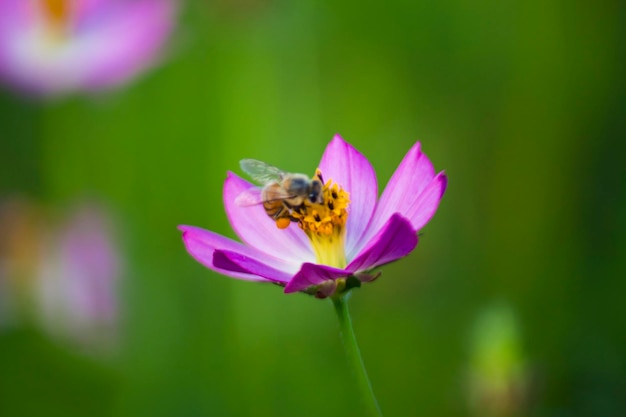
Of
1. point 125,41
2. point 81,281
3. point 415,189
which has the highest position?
point 125,41

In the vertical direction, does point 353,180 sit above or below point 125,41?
below

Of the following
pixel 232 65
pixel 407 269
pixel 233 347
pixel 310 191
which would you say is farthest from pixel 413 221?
pixel 232 65

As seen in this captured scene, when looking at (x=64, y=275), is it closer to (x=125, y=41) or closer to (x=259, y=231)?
(x=125, y=41)

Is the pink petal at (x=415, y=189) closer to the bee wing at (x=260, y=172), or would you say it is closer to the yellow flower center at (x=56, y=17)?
the bee wing at (x=260, y=172)

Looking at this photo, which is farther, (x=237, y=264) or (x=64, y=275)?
(x=64, y=275)

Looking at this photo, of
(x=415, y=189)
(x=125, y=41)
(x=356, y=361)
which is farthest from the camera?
(x=125, y=41)

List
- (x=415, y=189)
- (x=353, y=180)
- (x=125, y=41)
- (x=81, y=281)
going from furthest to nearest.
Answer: (x=125, y=41), (x=81, y=281), (x=353, y=180), (x=415, y=189)

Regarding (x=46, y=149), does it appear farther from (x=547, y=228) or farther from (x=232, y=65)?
(x=547, y=228)

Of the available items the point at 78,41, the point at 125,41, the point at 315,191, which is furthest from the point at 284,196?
the point at 78,41
